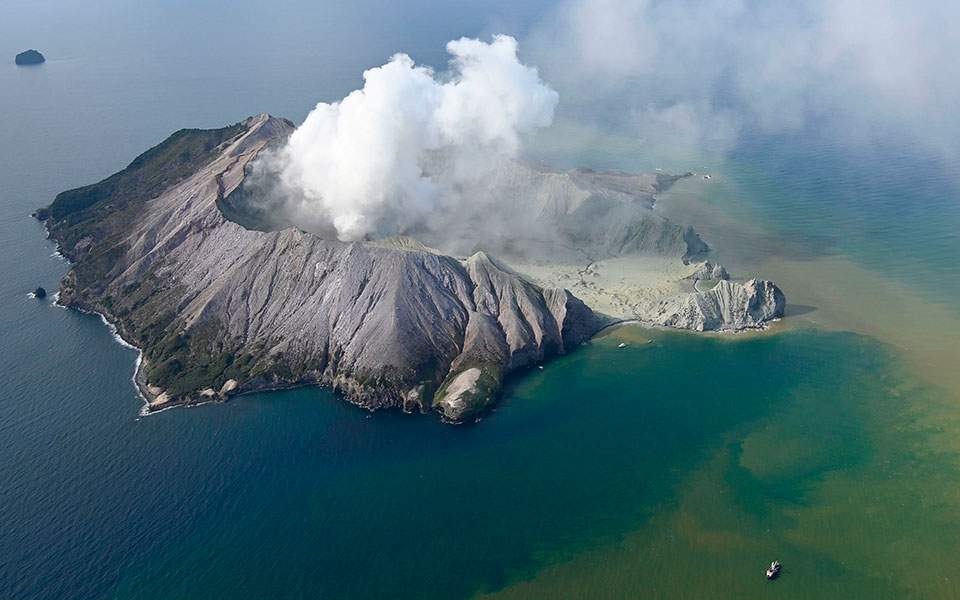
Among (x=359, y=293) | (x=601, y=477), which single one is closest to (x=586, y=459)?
→ (x=601, y=477)

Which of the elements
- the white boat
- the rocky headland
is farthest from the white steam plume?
the white boat

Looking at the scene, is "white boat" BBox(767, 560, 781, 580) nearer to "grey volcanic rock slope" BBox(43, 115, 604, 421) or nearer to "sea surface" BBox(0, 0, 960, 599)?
"sea surface" BBox(0, 0, 960, 599)

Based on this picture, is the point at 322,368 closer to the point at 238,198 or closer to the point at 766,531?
the point at 238,198

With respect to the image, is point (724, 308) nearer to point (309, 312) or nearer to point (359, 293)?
point (359, 293)

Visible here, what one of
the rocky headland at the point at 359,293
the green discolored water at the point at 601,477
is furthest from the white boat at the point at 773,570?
the rocky headland at the point at 359,293

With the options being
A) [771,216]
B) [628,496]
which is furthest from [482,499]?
[771,216]

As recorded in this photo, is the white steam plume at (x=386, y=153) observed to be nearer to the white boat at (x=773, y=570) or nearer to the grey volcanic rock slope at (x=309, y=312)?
the grey volcanic rock slope at (x=309, y=312)

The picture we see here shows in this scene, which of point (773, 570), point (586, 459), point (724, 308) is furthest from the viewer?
point (724, 308)
